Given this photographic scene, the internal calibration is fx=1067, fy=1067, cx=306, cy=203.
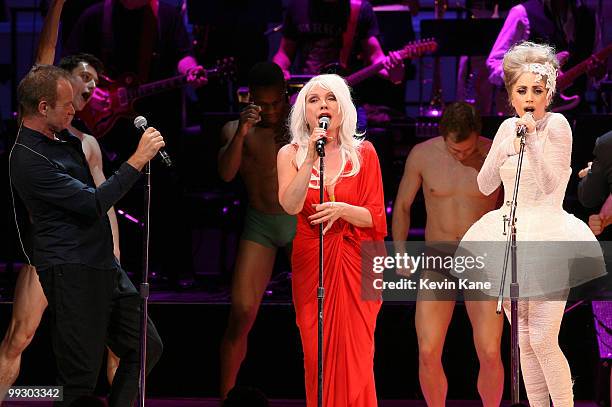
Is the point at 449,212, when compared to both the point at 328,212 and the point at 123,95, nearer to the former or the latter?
the point at 328,212

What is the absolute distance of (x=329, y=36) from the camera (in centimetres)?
768

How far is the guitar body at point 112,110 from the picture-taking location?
7.55 meters

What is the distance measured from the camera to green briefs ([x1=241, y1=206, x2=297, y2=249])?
21.2 feet

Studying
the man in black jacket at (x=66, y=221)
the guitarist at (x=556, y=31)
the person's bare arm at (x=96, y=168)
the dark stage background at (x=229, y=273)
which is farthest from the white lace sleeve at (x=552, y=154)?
the person's bare arm at (x=96, y=168)

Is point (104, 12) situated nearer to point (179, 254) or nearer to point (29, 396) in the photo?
point (179, 254)

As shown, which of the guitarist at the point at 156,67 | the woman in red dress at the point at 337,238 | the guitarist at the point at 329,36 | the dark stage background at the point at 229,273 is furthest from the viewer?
the guitarist at the point at 329,36

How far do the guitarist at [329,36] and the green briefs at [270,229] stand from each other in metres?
1.54

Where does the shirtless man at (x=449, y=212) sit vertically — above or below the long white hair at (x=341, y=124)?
below

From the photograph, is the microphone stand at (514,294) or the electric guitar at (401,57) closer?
the microphone stand at (514,294)

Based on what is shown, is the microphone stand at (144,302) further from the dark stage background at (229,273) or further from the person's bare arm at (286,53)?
the person's bare arm at (286,53)

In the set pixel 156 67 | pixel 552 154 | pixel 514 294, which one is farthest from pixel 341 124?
pixel 156 67

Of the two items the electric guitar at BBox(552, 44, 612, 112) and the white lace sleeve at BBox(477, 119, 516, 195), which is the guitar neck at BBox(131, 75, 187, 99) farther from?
the white lace sleeve at BBox(477, 119, 516, 195)

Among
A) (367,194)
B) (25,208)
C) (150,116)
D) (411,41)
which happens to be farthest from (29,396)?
(411,41)

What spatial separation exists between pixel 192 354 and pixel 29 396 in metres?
1.06
